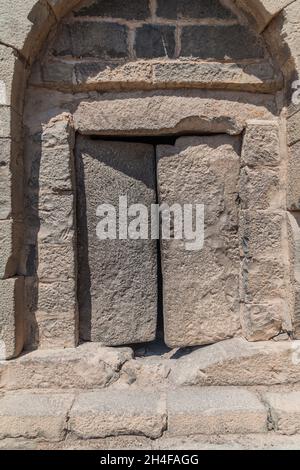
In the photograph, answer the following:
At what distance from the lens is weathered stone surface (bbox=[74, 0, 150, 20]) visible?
221 cm

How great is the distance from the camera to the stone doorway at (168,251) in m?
2.28

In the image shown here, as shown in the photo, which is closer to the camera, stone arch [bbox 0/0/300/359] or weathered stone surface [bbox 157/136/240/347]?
stone arch [bbox 0/0/300/359]

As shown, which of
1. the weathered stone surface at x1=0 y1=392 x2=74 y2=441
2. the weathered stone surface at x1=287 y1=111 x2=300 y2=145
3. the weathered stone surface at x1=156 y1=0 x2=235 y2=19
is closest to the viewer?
the weathered stone surface at x1=0 y1=392 x2=74 y2=441

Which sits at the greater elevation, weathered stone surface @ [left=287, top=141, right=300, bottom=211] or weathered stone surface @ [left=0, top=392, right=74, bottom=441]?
weathered stone surface @ [left=287, top=141, right=300, bottom=211]

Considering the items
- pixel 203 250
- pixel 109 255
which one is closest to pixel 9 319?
pixel 109 255

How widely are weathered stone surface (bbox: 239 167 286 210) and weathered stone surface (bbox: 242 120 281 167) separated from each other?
2.1 inches

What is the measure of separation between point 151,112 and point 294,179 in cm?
91

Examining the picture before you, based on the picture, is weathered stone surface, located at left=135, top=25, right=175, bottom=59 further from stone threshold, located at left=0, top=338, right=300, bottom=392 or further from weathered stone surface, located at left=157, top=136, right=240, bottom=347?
stone threshold, located at left=0, top=338, right=300, bottom=392

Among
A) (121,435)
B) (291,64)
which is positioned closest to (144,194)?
(291,64)

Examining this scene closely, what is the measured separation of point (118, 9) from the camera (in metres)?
2.21

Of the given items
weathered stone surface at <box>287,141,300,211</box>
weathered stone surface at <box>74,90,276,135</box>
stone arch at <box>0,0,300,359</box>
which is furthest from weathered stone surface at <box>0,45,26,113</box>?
weathered stone surface at <box>287,141,300,211</box>

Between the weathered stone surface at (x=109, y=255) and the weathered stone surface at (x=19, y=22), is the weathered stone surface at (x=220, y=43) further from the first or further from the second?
the weathered stone surface at (x=19, y=22)

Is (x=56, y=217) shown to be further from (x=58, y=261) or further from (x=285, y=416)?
(x=285, y=416)

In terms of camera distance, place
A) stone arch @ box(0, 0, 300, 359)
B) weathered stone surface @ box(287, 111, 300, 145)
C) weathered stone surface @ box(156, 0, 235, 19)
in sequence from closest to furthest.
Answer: stone arch @ box(0, 0, 300, 359) < weathered stone surface @ box(287, 111, 300, 145) < weathered stone surface @ box(156, 0, 235, 19)
